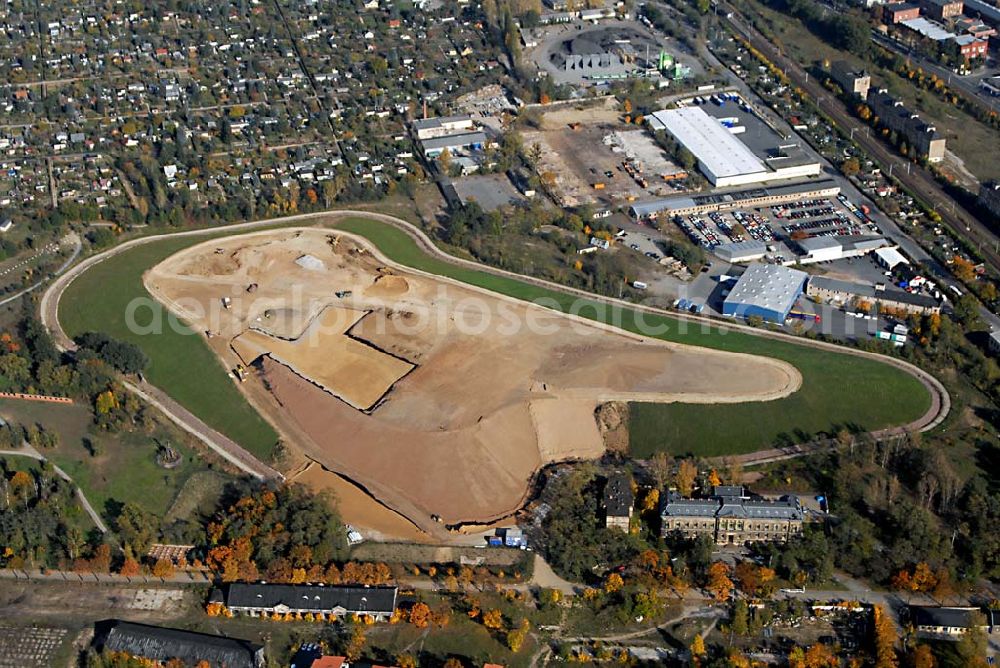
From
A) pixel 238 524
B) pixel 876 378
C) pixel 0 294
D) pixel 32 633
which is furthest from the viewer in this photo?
pixel 0 294

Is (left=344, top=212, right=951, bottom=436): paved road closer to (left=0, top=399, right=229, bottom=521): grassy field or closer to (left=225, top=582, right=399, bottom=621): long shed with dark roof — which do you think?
(left=0, top=399, right=229, bottom=521): grassy field

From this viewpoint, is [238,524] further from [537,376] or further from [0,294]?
[0,294]

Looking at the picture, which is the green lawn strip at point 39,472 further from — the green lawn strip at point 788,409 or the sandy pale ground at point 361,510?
the green lawn strip at point 788,409

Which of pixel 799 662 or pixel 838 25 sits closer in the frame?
pixel 799 662

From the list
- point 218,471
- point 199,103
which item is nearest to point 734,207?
point 218,471

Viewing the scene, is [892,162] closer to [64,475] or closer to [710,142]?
[710,142]

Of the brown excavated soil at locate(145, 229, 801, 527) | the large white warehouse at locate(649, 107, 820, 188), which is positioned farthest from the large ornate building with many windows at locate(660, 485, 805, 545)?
the large white warehouse at locate(649, 107, 820, 188)

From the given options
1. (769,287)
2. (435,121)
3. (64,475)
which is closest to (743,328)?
(769,287)
